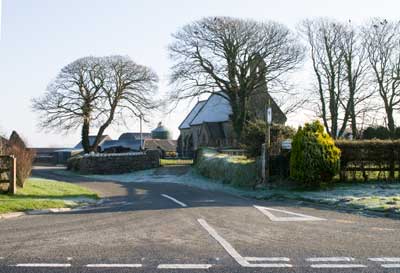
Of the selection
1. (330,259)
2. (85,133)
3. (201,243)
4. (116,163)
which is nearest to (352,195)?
(201,243)

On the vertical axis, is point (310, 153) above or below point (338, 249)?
above

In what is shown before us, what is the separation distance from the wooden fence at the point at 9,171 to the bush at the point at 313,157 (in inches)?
446

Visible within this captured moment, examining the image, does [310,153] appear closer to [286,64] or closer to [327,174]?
[327,174]

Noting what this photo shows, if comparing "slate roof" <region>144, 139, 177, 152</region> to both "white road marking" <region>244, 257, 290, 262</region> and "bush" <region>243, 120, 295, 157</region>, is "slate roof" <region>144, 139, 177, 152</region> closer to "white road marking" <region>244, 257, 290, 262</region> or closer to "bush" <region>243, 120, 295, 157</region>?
"bush" <region>243, 120, 295, 157</region>

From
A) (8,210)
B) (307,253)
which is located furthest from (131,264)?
(8,210)

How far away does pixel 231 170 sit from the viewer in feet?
90.5

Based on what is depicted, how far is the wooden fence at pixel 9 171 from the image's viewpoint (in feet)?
55.8

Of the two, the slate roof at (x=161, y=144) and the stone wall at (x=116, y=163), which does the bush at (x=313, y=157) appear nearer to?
the stone wall at (x=116, y=163)

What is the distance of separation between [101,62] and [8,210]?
1773 inches

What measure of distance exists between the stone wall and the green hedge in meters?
10.7

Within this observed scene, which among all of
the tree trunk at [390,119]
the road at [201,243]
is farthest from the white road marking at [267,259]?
the tree trunk at [390,119]

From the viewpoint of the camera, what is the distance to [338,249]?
7.69 m

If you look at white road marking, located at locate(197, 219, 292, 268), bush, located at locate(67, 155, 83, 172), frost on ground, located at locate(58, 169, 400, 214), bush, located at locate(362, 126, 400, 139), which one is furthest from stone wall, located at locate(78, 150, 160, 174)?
white road marking, located at locate(197, 219, 292, 268)

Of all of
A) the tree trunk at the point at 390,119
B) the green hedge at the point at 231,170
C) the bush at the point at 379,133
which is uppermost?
the tree trunk at the point at 390,119
